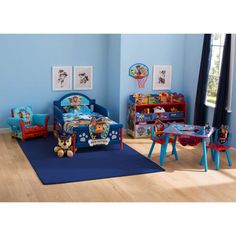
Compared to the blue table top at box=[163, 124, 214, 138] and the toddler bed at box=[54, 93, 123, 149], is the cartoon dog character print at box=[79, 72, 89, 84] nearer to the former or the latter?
the toddler bed at box=[54, 93, 123, 149]

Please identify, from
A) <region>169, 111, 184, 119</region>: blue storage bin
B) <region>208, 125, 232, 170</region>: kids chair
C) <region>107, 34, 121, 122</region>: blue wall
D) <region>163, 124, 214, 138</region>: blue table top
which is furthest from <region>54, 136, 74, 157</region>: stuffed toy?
<region>169, 111, 184, 119</region>: blue storage bin

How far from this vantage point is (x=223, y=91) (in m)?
6.39

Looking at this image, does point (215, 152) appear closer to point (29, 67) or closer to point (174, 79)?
point (174, 79)

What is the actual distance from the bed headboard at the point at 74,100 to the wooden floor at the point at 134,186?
1881mm

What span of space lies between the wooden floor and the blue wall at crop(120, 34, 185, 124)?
2.02m

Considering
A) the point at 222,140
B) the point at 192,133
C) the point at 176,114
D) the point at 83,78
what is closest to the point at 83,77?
the point at 83,78

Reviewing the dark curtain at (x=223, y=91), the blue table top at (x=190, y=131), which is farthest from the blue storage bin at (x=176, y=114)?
the blue table top at (x=190, y=131)

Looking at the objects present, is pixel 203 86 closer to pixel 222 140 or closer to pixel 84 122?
pixel 222 140

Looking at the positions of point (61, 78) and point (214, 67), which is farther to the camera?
point (61, 78)

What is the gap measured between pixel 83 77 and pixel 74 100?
0.56 m

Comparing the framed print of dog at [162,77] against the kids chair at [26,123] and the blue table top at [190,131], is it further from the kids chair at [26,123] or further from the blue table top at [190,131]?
the kids chair at [26,123]

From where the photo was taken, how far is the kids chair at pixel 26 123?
6.85m
